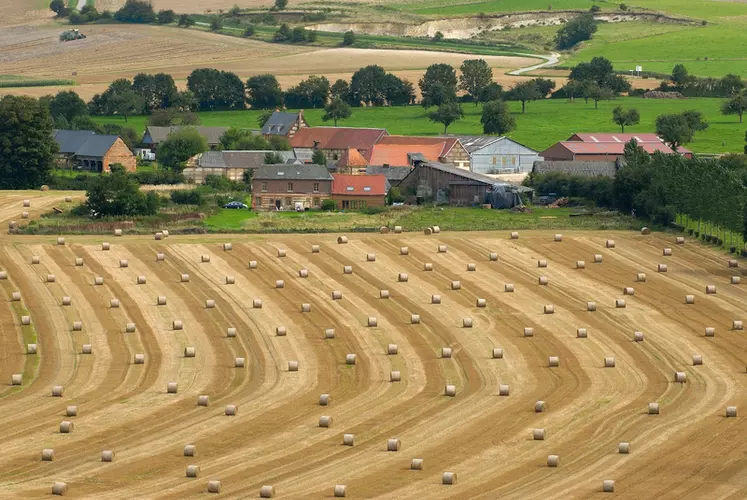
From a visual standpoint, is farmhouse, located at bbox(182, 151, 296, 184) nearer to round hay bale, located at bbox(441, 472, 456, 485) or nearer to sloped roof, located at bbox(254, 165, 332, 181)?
sloped roof, located at bbox(254, 165, 332, 181)

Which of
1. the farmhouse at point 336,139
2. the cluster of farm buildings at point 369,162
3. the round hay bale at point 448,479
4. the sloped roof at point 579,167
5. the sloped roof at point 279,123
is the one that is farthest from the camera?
the sloped roof at point 279,123

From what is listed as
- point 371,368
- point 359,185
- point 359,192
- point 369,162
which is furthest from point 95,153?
point 371,368

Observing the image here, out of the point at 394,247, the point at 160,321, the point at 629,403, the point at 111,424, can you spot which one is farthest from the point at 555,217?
the point at 111,424

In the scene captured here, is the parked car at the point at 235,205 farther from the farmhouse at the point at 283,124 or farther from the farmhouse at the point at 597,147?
the farmhouse at the point at 283,124

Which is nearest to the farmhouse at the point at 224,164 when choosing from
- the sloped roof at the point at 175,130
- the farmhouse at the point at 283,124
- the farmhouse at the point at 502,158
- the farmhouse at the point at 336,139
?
the farmhouse at the point at 336,139

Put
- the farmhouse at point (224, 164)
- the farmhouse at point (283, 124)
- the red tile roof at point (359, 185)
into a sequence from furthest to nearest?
the farmhouse at point (283, 124), the farmhouse at point (224, 164), the red tile roof at point (359, 185)

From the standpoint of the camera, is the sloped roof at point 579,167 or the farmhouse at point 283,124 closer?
the sloped roof at point 579,167

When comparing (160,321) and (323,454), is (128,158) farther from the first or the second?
(323,454)
